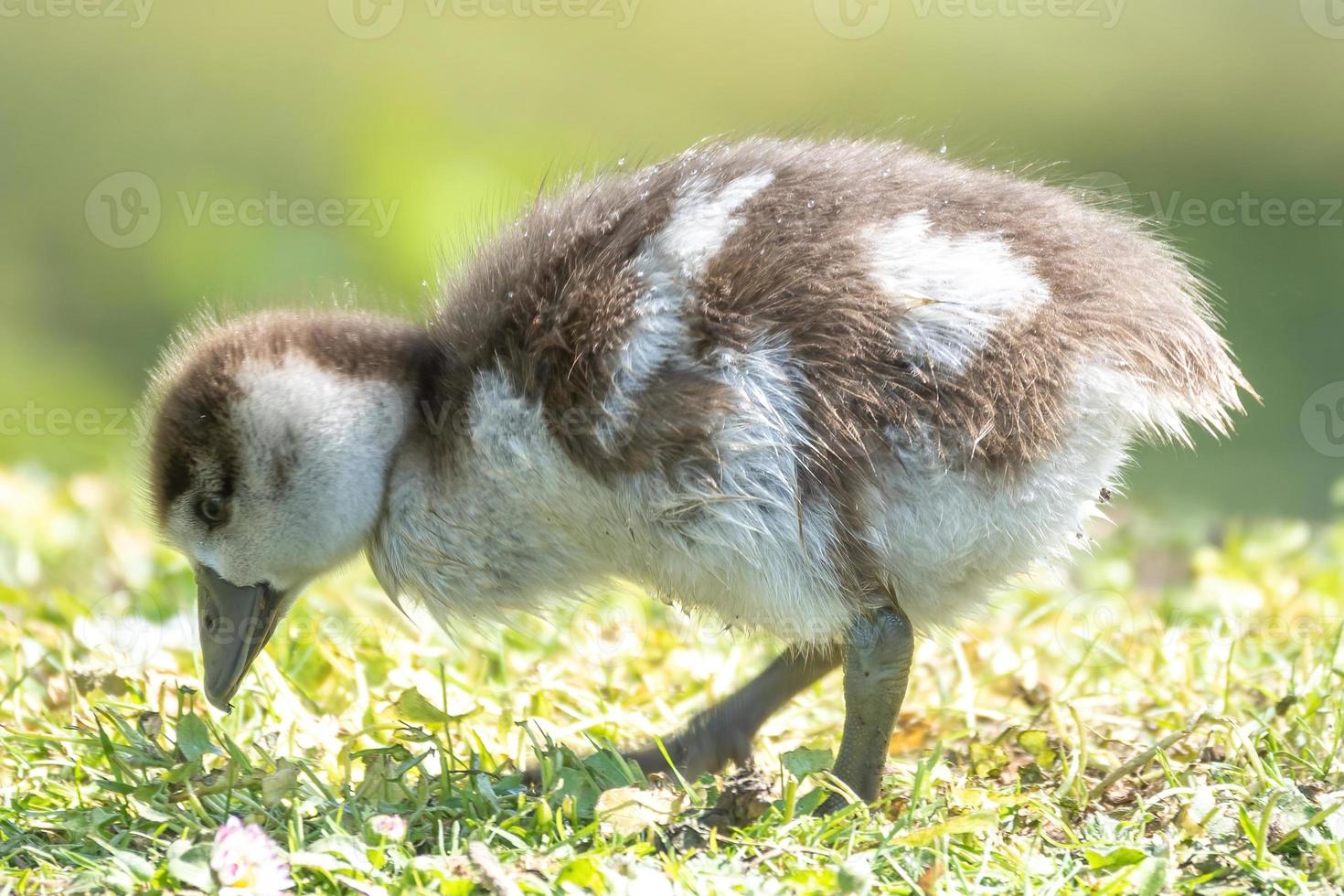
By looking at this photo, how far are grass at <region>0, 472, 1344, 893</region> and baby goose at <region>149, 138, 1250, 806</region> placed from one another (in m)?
0.28

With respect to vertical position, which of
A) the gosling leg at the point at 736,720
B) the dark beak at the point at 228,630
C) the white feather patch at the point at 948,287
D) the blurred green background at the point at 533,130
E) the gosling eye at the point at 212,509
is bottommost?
the gosling leg at the point at 736,720

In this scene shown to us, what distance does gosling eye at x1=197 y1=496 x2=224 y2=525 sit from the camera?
274cm

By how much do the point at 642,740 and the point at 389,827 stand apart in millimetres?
904

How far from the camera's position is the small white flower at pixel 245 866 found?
2094 millimetres

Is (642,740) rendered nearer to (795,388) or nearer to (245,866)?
(795,388)

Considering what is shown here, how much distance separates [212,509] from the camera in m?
2.76

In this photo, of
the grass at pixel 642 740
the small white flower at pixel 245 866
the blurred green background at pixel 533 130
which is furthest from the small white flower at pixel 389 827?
the blurred green background at pixel 533 130

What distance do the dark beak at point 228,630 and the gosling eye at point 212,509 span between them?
111 millimetres

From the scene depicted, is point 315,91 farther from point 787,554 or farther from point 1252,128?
point 787,554

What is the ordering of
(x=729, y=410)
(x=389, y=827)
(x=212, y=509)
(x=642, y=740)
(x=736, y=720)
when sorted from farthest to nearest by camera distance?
(x=642, y=740) < (x=736, y=720) < (x=212, y=509) < (x=729, y=410) < (x=389, y=827)

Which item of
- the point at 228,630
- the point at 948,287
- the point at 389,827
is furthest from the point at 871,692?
the point at 228,630

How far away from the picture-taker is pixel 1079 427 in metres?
2.50

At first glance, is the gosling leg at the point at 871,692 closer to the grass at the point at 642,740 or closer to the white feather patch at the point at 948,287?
the grass at the point at 642,740

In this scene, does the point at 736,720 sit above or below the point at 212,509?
below
